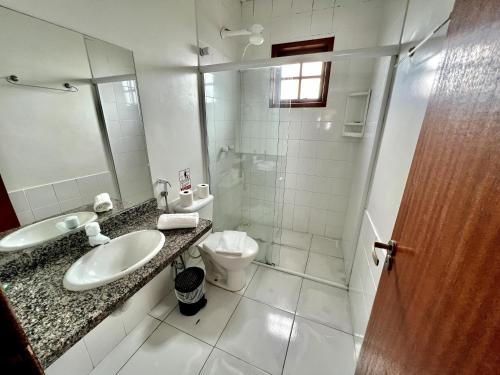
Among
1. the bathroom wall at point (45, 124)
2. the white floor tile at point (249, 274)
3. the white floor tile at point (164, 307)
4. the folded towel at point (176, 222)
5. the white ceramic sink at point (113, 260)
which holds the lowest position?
the white floor tile at point (164, 307)

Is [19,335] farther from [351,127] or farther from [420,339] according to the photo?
[351,127]

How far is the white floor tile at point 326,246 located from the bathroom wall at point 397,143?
2.43ft

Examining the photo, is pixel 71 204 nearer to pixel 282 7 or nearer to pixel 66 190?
pixel 66 190

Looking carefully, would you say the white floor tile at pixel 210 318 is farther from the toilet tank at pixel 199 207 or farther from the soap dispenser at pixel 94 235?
the soap dispenser at pixel 94 235

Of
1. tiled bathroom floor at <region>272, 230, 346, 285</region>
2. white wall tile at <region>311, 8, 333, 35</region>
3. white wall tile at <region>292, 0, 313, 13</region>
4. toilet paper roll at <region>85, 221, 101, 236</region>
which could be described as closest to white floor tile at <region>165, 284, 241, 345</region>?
tiled bathroom floor at <region>272, 230, 346, 285</region>

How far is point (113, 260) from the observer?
1094mm

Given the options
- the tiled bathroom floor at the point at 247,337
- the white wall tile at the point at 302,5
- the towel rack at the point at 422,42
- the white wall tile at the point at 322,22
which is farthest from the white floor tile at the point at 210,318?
the white wall tile at the point at 302,5

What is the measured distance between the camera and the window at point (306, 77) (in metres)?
2.01

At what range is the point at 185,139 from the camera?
173cm

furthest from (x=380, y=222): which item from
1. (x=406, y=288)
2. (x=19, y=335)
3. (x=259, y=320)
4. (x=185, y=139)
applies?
(x=185, y=139)

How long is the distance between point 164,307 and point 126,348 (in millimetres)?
334

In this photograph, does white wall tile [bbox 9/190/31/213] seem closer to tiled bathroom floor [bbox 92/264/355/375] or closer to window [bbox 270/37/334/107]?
tiled bathroom floor [bbox 92/264/355/375]

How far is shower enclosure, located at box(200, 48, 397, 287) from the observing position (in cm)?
186

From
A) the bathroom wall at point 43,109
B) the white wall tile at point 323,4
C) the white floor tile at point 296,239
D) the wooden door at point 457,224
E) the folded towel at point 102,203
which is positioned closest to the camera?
the wooden door at point 457,224
